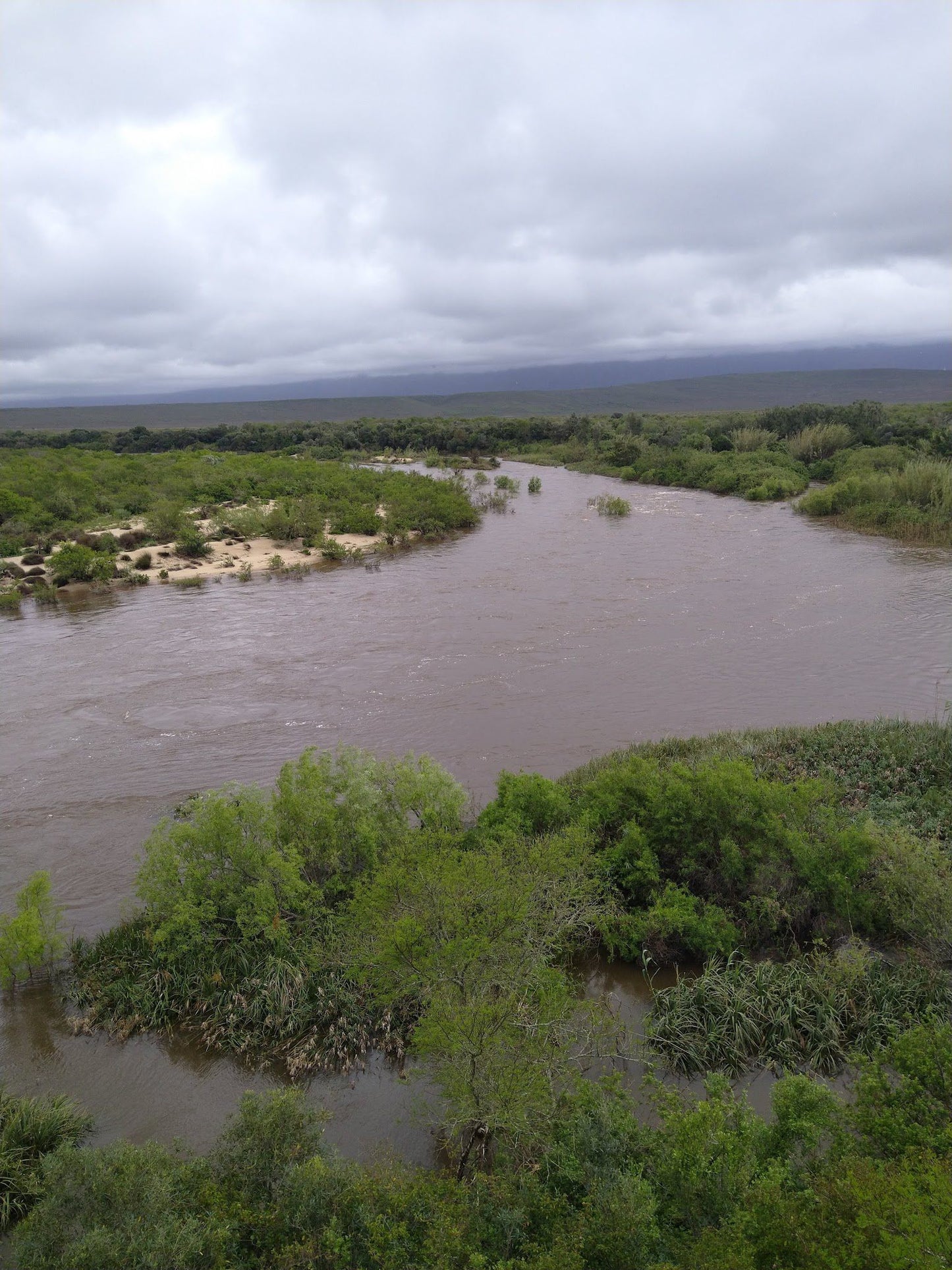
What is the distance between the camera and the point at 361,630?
Result: 24000 millimetres

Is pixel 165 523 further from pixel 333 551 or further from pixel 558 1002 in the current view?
pixel 558 1002

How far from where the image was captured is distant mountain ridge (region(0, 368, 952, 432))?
134500mm

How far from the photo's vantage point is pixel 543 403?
161m

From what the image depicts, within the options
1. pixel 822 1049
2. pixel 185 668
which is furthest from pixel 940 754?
pixel 185 668

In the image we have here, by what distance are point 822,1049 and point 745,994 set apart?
0.93 m

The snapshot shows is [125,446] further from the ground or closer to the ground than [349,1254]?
further from the ground

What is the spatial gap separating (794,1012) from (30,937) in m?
9.21

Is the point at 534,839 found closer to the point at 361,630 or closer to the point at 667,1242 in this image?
the point at 667,1242

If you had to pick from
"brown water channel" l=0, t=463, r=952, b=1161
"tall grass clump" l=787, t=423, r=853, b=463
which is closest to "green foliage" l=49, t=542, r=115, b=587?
"brown water channel" l=0, t=463, r=952, b=1161

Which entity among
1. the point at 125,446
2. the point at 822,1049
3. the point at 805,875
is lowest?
the point at 822,1049

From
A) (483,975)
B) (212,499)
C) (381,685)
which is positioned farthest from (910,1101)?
(212,499)

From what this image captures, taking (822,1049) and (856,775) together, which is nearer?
(822,1049)

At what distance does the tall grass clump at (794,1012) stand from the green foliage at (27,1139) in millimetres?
6229

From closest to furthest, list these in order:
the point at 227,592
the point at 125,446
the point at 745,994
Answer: the point at 745,994, the point at 227,592, the point at 125,446
